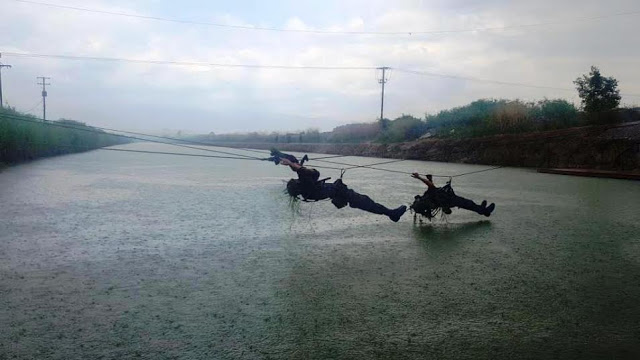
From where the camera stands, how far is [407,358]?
346cm

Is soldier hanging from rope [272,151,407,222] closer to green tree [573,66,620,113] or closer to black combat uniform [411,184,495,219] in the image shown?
black combat uniform [411,184,495,219]

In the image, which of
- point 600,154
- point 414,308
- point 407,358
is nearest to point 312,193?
point 414,308

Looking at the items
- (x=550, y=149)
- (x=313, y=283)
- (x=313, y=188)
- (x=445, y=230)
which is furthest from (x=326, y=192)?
(x=550, y=149)

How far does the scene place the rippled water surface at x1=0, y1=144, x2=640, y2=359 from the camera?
147 inches

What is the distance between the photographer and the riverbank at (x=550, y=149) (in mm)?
19219

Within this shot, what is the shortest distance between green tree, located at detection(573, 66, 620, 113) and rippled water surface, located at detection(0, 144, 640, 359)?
678 inches

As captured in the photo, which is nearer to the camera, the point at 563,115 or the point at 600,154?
the point at 600,154

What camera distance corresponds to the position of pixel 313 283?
17.2ft

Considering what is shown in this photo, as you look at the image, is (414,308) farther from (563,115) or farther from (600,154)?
(563,115)

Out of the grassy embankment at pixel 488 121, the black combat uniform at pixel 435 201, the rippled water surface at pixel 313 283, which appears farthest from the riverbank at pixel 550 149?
the black combat uniform at pixel 435 201

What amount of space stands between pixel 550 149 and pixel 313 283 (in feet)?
65.3

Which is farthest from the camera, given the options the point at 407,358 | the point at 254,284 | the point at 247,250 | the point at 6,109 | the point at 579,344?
the point at 6,109

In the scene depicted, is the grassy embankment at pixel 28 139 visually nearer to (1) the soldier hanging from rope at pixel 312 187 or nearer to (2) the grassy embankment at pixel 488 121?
(1) the soldier hanging from rope at pixel 312 187

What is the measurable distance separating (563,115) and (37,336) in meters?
28.3
